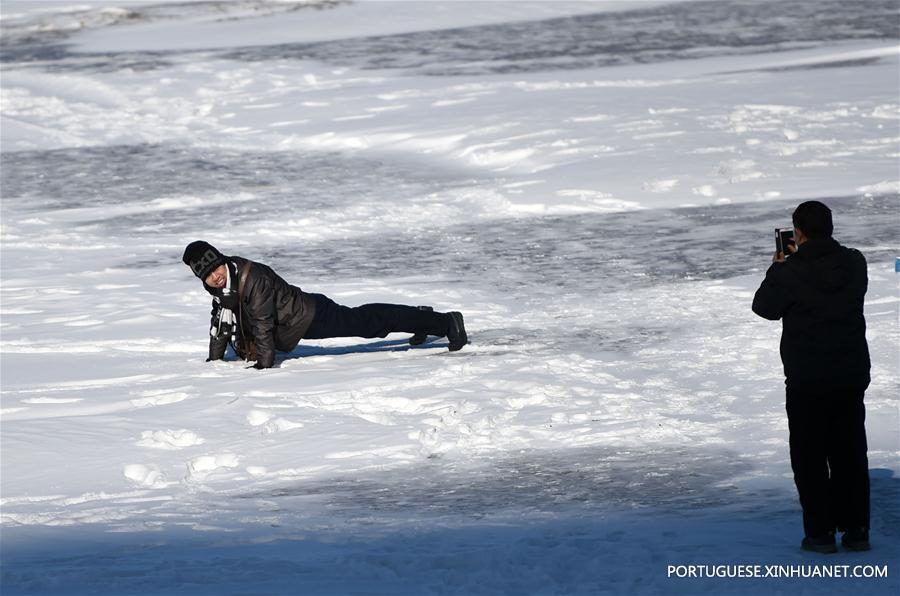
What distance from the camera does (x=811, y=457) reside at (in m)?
4.89

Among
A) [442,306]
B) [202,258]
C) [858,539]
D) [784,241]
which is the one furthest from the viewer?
[442,306]

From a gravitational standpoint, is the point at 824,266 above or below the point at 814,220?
below

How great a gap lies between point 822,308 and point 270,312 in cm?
396

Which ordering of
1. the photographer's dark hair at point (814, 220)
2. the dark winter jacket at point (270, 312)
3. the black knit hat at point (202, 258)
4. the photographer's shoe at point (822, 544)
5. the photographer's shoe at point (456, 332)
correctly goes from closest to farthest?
the photographer's dark hair at point (814, 220)
the photographer's shoe at point (822, 544)
the black knit hat at point (202, 258)
the dark winter jacket at point (270, 312)
the photographer's shoe at point (456, 332)

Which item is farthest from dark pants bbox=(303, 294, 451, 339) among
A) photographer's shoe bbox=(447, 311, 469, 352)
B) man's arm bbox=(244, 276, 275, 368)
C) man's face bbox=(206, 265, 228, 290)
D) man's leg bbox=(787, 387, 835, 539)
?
man's leg bbox=(787, 387, 835, 539)

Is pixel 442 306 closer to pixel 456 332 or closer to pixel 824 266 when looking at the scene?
pixel 456 332

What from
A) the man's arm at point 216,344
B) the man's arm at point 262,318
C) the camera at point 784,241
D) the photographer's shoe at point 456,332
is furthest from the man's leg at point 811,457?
the man's arm at point 216,344

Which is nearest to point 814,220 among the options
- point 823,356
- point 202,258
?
point 823,356

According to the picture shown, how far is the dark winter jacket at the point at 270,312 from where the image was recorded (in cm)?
791

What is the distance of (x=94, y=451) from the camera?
22.8ft

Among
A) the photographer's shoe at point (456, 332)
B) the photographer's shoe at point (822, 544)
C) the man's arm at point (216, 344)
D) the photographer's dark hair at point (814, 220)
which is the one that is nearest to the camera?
the photographer's dark hair at point (814, 220)

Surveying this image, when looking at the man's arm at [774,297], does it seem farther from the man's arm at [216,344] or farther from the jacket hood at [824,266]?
the man's arm at [216,344]

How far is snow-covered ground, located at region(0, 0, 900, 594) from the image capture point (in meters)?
5.38

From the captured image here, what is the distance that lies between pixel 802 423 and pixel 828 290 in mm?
468
